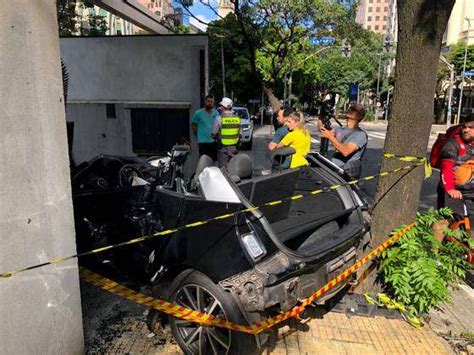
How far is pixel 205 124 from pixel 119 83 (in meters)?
3.43

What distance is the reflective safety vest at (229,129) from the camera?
7816 mm

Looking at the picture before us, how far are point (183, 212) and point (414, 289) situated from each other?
6.79 ft

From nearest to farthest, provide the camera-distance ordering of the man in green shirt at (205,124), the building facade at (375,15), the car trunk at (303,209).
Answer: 1. the car trunk at (303,209)
2. the man in green shirt at (205,124)
3. the building facade at (375,15)

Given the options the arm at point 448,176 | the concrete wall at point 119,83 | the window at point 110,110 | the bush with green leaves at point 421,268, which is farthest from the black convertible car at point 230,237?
the window at point 110,110

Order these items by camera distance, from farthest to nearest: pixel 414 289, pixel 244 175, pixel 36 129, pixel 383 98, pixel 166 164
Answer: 1. pixel 383 98
2. pixel 166 164
3. pixel 414 289
4. pixel 244 175
5. pixel 36 129

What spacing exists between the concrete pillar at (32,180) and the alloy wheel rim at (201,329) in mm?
825

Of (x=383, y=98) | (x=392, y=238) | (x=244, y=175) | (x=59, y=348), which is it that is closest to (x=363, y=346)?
(x=392, y=238)

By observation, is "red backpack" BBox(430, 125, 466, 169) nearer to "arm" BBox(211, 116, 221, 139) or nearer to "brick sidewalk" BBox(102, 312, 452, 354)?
"brick sidewalk" BBox(102, 312, 452, 354)

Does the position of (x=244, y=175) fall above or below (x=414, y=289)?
above

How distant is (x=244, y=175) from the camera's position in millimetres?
3270

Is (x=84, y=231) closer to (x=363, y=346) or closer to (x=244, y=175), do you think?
(x=244, y=175)

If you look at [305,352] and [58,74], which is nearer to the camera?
[58,74]

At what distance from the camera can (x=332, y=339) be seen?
133 inches

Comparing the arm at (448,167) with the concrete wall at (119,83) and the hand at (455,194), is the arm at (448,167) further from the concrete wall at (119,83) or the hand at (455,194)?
the concrete wall at (119,83)
